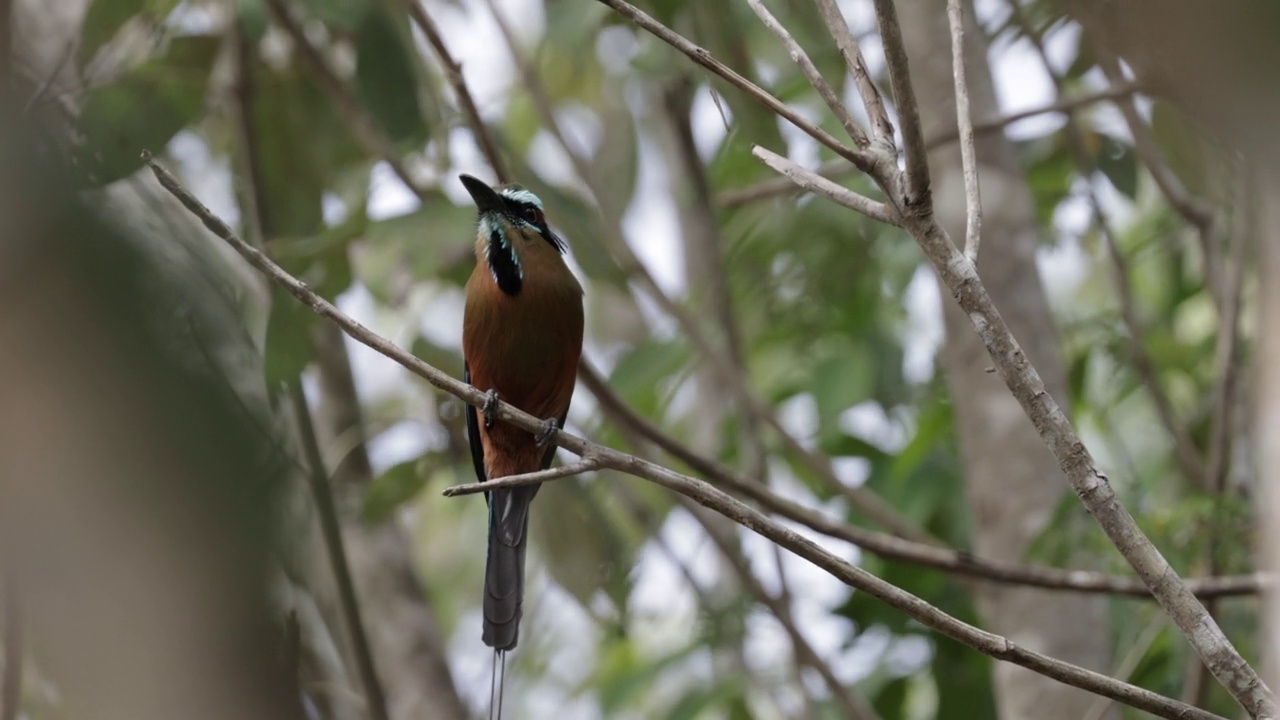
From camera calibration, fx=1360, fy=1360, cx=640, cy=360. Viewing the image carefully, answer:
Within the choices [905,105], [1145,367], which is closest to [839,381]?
[1145,367]

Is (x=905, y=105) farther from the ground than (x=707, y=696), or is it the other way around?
(x=707, y=696)

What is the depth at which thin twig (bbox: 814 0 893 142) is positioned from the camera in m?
2.06

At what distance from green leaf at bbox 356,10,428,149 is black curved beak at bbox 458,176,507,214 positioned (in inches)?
8.2

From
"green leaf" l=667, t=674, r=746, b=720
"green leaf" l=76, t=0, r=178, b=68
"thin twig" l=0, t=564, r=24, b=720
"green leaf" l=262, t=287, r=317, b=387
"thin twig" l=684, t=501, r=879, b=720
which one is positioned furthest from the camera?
"green leaf" l=667, t=674, r=746, b=720

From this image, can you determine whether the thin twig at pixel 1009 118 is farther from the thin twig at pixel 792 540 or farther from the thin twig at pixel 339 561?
the thin twig at pixel 339 561

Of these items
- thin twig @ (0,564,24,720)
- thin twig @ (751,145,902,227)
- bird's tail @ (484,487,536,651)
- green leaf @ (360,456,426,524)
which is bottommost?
thin twig @ (0,564,24,720)

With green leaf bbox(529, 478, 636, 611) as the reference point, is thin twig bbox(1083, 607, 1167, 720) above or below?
below

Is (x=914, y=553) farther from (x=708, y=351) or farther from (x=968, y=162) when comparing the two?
(x=968, y=162)

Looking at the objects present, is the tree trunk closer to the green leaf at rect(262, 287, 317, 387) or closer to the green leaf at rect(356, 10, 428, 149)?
the green leaf at rect(356, 10, 428, 149)

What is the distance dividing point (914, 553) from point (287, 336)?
165 centimetres

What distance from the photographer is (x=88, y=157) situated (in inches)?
107

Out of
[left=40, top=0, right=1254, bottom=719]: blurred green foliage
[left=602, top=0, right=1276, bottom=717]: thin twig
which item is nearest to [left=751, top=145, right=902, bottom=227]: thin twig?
[left=602, top=0, right=1276, bottom=717]: thin twig

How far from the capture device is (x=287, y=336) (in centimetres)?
335

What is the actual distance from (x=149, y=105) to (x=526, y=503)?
1555 millimetres
